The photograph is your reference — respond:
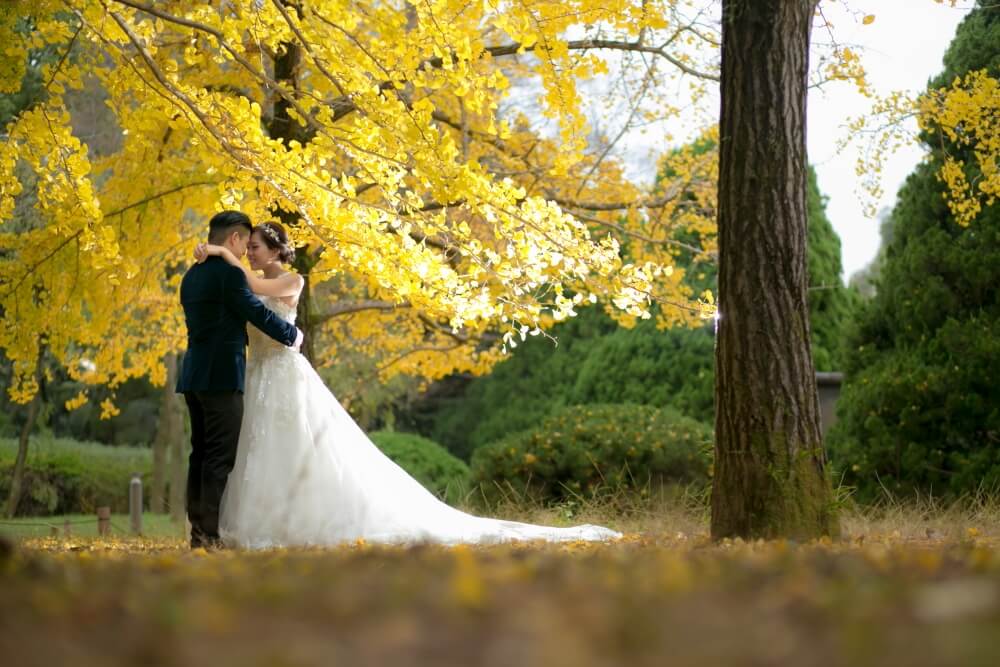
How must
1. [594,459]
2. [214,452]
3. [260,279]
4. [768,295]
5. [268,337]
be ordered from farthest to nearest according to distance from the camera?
[594,459] < [268,337] < [260,279] < [214,452] < [768,295]

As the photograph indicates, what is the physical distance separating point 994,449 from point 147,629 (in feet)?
27.3

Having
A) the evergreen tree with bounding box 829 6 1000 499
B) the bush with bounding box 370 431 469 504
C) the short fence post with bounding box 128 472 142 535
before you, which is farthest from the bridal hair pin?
the bush with bounding box 370 431 469 504

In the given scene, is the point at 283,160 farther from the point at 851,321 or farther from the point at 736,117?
the point at 851,321

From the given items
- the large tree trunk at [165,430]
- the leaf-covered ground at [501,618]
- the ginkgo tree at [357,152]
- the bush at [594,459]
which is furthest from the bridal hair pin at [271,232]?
the large tree trunk at [165,430]

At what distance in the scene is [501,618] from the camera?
1.60 m

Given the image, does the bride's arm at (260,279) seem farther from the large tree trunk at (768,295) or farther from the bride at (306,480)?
the large tree trunk at (768,295)

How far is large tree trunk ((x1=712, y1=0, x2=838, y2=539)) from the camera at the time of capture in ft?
16.2

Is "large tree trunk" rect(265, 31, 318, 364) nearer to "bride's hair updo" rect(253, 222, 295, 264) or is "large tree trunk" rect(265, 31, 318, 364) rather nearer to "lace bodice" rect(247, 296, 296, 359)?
"bride's hair updo" rect(253, 222, 295, 264)

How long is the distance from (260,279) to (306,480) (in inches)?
48.6

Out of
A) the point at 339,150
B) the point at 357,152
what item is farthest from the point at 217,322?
the point at 339,150

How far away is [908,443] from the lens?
29.2ft

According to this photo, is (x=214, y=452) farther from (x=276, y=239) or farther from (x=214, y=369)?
(x=276, y=239)

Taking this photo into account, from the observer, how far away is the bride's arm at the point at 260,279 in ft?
19.4

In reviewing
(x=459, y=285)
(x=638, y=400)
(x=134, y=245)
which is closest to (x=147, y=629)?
(x=459, y=285)
